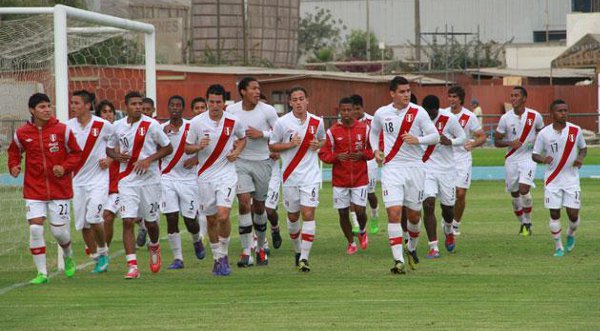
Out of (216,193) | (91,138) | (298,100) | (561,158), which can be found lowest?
(216,193)

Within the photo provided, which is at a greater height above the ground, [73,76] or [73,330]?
[73,76]

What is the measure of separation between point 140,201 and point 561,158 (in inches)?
208

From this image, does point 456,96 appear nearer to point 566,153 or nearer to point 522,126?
point 522,126

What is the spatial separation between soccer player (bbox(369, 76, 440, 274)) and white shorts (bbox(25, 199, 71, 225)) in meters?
3.54

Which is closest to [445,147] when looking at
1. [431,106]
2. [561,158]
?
[431,106]

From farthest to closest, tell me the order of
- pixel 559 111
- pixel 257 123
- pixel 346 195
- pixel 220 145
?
pixel 346 195 < pixel 559 111 < pixel 257 123 < pixel 220 145

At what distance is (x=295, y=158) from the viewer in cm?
1581

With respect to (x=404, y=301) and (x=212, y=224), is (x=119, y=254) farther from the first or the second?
(x=404, y=301)

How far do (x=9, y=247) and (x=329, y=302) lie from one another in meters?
5.97

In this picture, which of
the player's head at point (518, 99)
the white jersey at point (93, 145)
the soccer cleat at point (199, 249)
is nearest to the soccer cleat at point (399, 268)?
the soccer cleat at point (199, 249)

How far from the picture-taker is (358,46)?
96.8 metres

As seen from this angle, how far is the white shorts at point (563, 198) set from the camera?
54.3 feet

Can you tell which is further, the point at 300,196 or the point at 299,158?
the point at 299,158

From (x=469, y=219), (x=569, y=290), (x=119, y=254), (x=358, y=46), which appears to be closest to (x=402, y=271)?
(x=569, y=290)
